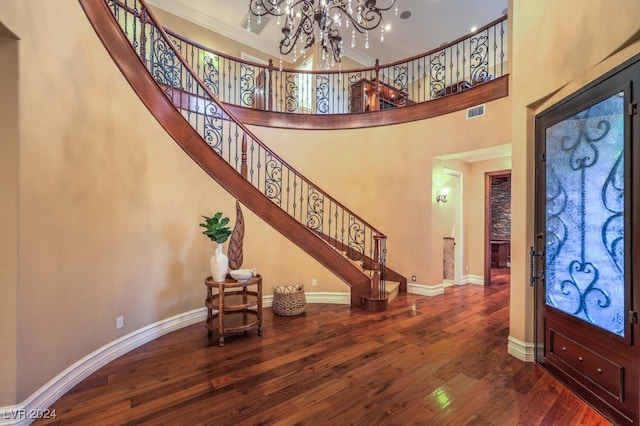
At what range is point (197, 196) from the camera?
369 cm

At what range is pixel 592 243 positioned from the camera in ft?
7.60

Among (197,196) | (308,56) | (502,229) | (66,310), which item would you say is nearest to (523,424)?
(66,310)

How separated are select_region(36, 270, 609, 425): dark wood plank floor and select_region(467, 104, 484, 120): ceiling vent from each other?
3204mm

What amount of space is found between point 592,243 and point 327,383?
242 cm

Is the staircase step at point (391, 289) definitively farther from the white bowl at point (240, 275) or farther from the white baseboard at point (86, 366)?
the white baseboard at point (86, 366)

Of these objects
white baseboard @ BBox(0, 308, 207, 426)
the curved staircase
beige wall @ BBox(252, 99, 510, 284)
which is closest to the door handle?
the curved staircase

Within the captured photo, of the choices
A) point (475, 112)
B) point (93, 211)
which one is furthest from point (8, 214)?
point (475, 112)

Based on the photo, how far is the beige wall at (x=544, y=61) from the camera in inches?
80.8

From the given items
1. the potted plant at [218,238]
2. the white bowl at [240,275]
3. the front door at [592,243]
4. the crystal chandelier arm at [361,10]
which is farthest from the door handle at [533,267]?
the potted plant at [218,238]

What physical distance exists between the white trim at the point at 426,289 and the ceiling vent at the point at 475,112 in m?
2.99

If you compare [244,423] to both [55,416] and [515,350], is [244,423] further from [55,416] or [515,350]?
[515,350]

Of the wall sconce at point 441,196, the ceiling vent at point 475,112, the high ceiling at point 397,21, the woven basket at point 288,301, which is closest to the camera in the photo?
the woven basket at point 288,301

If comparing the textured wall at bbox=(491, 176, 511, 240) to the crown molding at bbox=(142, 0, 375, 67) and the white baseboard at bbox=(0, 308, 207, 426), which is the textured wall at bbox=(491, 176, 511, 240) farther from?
the white baseboard at bbox=(0, 308, 207, 426)

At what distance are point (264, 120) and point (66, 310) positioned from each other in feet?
14.1
